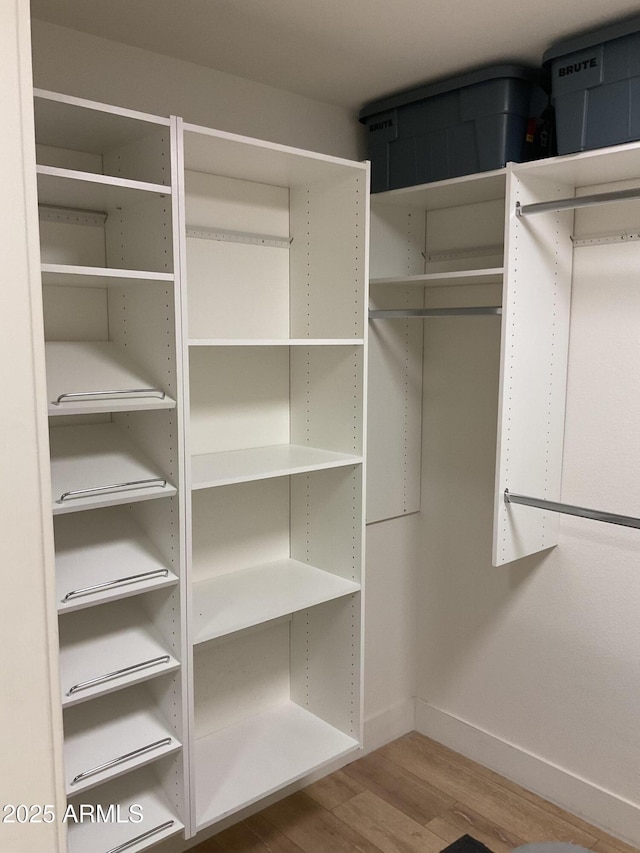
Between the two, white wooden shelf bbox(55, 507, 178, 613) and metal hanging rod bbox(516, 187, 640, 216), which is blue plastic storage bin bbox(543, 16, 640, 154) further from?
white wooden shelf bbox(55, 507, 178, 613)

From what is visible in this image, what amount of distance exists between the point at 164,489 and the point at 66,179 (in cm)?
78

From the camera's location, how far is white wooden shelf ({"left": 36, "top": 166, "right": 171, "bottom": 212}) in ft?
5.36

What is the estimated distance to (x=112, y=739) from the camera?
1.92 metres

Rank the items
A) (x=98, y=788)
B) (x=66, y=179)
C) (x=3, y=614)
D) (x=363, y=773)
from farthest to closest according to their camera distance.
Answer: (x=363, y=773) < (x=98, y=788) < (x=66, y=179) < (x=3, y=614)

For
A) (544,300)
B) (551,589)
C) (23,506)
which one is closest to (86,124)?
(23,506)

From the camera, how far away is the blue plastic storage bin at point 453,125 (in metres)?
2.27

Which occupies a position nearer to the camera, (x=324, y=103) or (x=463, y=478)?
(x=324, y=103)

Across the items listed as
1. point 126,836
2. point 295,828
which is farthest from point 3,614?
point 295,828

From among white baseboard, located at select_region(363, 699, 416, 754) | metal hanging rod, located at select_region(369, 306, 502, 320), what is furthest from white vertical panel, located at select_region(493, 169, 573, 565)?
white baseboard, located at select_region(363, 699, 416, 754)

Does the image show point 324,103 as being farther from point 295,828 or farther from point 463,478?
point 295,828

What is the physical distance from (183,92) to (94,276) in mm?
839

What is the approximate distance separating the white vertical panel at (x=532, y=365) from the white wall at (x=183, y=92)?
0.79 meters

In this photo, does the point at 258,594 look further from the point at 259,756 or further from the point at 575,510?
the point at 575,510

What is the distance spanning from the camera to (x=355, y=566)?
2414 millimetres
